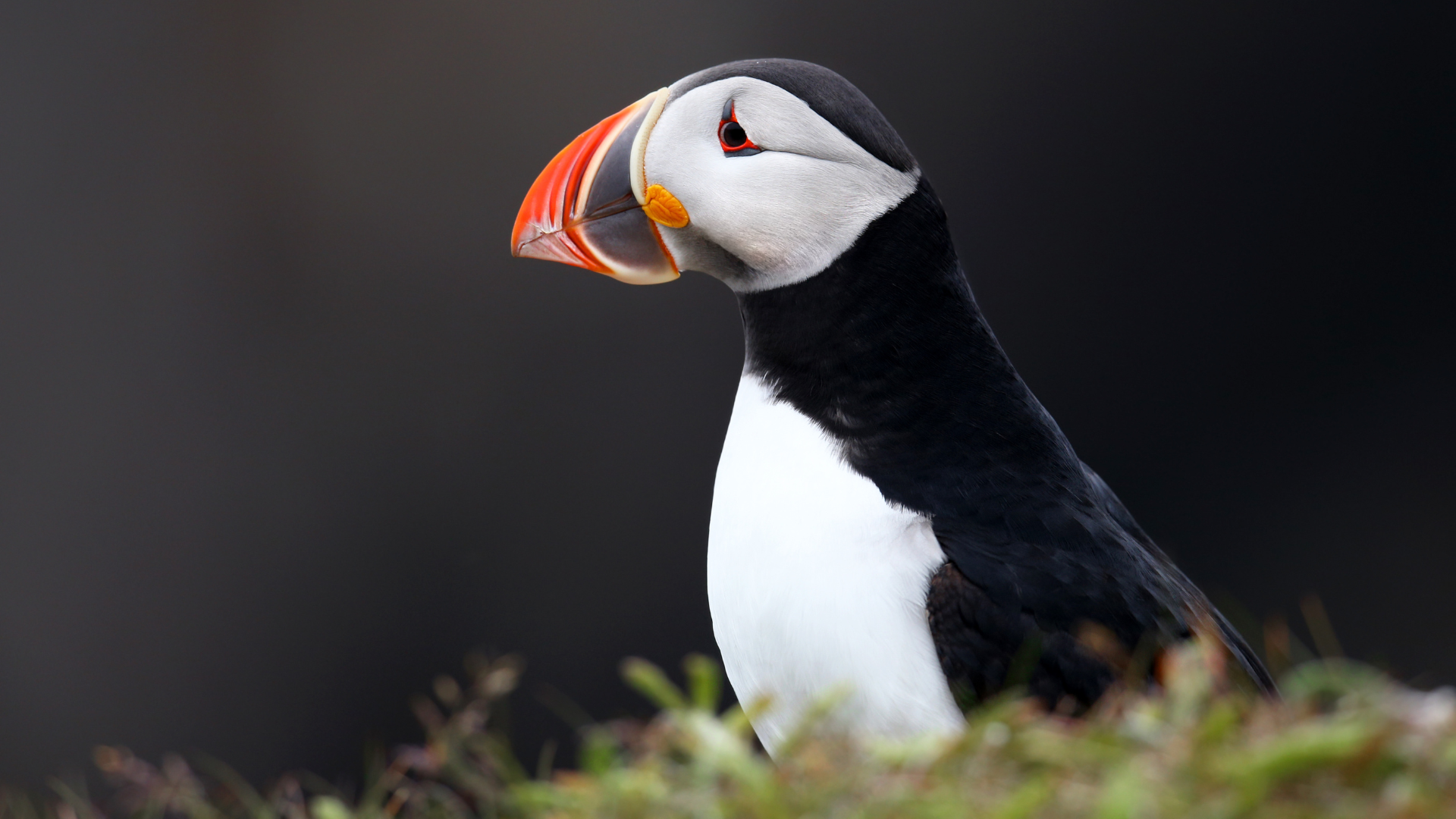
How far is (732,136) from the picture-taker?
1.48m

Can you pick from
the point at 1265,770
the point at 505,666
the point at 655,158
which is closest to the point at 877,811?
the point at 1265,770

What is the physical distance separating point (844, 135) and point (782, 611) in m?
0.55

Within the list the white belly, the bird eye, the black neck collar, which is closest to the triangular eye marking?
the bird eye

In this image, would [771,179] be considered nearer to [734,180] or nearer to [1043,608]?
[734,180]

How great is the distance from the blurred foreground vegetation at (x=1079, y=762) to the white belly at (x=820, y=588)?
22.6 inches

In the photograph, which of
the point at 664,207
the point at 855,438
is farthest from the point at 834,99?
the point at 855,438

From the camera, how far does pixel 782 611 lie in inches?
52.9

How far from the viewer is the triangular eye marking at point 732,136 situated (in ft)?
4.80

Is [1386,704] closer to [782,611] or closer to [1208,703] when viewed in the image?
[1208,703]

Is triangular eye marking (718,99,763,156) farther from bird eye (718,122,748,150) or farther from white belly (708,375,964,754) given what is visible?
white belly (708,375,964,754)

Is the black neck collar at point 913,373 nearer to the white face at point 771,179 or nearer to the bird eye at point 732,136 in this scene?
the white face at point 771,179

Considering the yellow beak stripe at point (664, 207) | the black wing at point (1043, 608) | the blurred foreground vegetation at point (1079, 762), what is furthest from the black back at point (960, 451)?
the blurred foreground vegetation at point (1079, 762)

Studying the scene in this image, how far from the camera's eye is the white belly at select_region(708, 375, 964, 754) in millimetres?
1300

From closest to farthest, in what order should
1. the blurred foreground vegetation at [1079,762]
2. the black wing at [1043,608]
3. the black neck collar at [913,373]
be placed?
the blurred foreground vegetation at [1079,762], the black wing at [1043,608], the black neck collar at [913,373]
